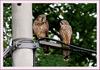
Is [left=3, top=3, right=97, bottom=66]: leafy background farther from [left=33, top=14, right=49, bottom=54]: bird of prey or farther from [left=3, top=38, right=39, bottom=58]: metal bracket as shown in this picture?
[left=3, top=38, right=39, bottom=58]: metal bracket

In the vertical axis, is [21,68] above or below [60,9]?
below

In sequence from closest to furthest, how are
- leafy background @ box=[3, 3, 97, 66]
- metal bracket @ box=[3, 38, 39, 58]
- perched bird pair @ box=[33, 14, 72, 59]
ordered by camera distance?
metal bracket @ box=[3, 38, 39, 58], perched bird pair @ box=[33, 14, 72, 59], leafy background @ box=[3, 3, 97, 66]

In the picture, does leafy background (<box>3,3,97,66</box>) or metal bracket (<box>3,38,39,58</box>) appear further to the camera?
leafy background (<box>3,3,97,66</box>)

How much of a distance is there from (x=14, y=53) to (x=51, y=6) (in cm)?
221

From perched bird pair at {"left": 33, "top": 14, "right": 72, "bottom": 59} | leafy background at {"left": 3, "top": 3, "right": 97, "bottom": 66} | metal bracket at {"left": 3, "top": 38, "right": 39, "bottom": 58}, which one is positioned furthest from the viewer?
leafy background at {"left": 3, "top": 3, "right": 97, "bottom": 66}

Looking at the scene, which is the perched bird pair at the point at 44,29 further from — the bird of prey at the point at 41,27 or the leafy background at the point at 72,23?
the leafy background at the point at 72,23

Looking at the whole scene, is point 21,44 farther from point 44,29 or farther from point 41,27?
point 41,27

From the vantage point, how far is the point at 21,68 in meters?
2.72

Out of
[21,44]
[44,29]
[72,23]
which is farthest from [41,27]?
[21,44]

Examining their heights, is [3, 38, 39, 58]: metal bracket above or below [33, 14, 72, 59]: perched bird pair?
below

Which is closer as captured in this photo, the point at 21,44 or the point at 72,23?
the point at 21,44

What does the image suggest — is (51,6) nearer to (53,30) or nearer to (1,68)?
(53,30)

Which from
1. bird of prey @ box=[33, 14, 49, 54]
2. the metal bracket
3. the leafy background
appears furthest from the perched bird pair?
the metal bracket

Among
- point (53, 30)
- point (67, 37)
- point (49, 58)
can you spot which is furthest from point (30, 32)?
point (49, 58)
